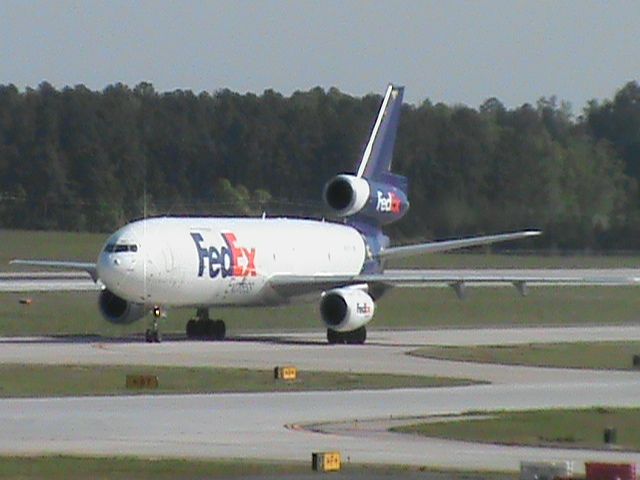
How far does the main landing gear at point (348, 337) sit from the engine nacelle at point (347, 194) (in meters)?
7.28

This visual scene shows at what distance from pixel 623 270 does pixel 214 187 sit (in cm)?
1974

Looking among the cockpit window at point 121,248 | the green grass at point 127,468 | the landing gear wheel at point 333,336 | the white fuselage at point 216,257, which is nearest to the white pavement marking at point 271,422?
the green grass at point 127,468

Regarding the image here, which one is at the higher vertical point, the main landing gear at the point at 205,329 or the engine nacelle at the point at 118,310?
the engine nacelle at the point at 118,310

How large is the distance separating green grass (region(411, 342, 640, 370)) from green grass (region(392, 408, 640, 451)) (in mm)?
12432

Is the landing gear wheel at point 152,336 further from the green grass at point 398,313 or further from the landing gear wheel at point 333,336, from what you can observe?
the green grass at point 398,313

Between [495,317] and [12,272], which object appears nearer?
[495,317]

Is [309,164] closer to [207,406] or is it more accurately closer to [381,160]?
[381,160]

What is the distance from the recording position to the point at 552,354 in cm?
4697

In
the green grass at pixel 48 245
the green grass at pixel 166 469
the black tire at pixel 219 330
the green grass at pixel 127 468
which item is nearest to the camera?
the green grass at pixel 166 469

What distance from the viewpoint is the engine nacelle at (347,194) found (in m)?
59.4

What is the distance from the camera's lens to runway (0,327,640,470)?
25297mm

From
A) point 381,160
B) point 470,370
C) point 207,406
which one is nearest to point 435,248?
point 381,160

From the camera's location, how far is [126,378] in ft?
121

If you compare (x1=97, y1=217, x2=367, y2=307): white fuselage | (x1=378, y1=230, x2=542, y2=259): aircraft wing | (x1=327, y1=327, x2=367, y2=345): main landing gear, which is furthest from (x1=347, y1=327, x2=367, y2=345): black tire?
(x1=378, y1=230, x2=542, y2=259): aircraft wing
